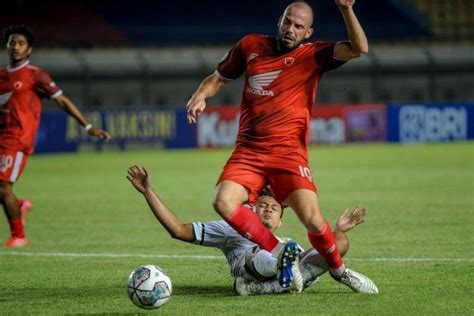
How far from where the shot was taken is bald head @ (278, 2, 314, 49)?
7352 millimetres

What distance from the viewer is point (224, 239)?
792 centimetres

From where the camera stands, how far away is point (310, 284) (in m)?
7.65

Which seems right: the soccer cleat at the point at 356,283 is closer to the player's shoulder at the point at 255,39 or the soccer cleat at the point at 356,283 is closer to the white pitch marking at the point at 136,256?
the player's shoulder at the point at 255,39

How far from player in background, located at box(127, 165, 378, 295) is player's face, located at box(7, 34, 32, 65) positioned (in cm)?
402

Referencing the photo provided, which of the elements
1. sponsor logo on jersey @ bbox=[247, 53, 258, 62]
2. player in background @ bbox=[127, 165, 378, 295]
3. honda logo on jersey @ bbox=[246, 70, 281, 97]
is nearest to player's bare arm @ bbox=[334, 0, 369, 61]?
honda logo on jersey @ bbox=[246, 70, 281, 97]

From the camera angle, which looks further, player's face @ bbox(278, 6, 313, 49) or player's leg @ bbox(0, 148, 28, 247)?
player's leg @ bbox(0, 148, 28, 247)

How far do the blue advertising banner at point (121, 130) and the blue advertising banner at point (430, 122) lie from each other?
20.9 ft

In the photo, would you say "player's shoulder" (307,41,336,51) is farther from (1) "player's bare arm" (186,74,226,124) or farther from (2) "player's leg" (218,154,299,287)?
(2) "player's leg" (218,154,299,287)

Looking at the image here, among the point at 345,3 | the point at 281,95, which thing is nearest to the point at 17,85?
the point at 281,95

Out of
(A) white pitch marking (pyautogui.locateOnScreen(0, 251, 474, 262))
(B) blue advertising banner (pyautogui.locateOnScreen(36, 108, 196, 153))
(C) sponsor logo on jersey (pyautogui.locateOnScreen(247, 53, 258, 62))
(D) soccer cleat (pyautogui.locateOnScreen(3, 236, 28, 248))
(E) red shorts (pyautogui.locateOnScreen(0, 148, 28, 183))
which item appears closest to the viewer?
(C) sponsor logo on jersey (pyautogui.locateOnScreen(247, 53, 258, 62))

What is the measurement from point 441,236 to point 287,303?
446 centimetres

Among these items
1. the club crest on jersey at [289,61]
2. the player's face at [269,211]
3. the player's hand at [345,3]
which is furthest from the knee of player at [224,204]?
the player's hand at [345,3]

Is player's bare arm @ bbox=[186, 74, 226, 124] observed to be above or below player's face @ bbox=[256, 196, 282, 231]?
above

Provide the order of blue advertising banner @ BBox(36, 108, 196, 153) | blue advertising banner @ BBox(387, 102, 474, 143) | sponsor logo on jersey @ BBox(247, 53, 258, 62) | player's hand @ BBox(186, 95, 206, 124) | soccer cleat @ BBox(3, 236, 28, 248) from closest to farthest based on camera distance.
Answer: player's hand @ BBox(186, 95, 206, 124)
sponsor logo on jersey @ BBox(247, 53, 258, 62)
soccer cleat @ BBox(3, 236, 28, 248)
blue advertising banner @ BBox(36, 108, 196, 153)
blue advertising banner @ BBox(387, 102, 474, 143)
